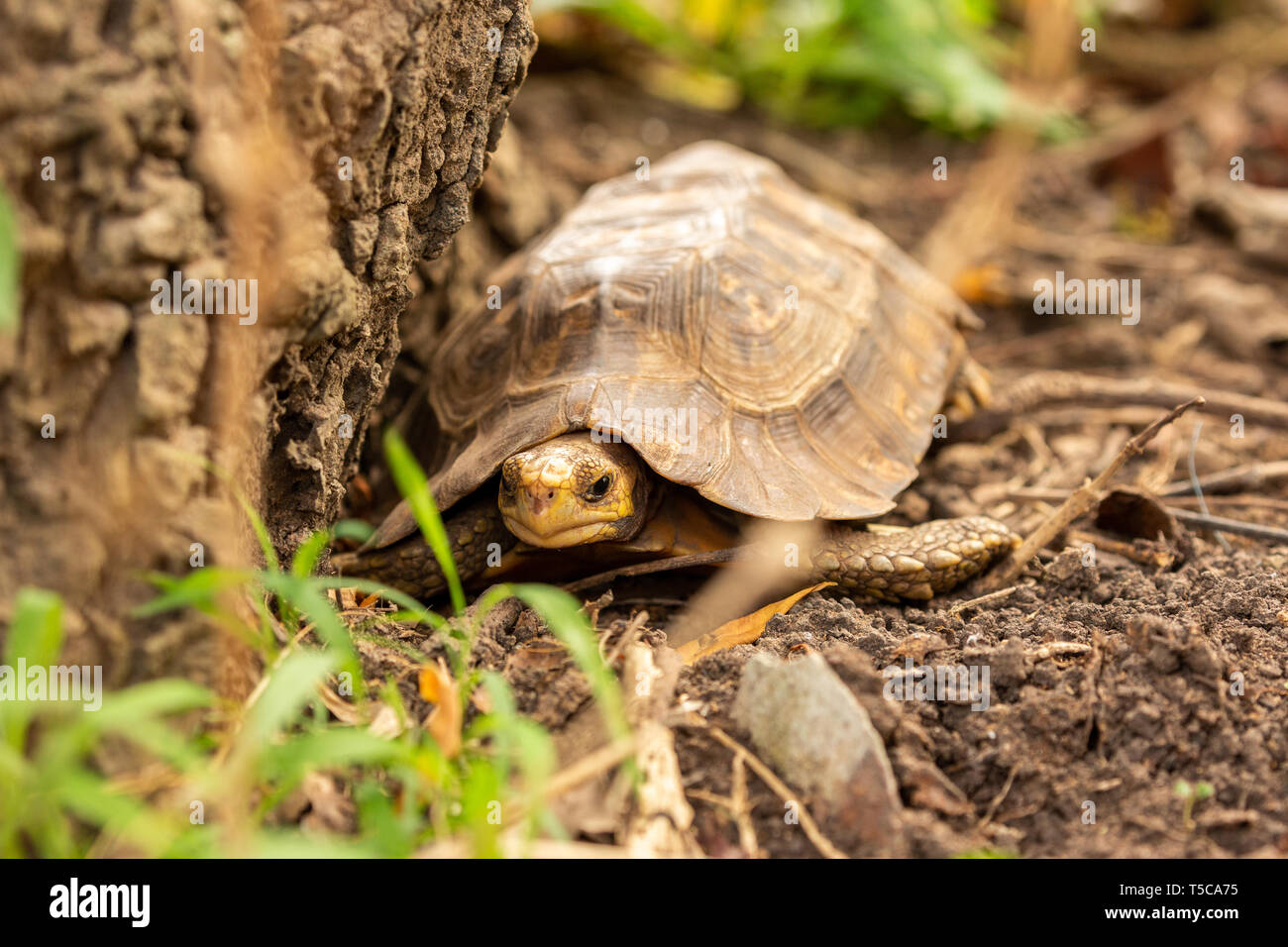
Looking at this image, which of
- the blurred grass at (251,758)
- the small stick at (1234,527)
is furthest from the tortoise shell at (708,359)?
the blurred grass at (251,758)

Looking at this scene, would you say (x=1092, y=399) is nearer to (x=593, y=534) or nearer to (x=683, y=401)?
(x=683, y=401)

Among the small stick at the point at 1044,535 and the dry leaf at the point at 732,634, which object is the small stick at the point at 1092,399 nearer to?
the small stick at the point at 1044,535

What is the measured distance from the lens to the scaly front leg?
346cm

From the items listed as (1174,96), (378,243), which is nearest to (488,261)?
(378,243)

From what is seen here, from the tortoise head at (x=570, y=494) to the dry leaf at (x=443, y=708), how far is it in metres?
0.79

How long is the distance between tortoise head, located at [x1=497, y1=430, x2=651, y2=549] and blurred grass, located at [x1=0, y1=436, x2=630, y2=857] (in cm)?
86

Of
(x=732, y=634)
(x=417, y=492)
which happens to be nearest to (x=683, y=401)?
(x=732, y=634)

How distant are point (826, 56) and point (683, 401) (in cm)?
541

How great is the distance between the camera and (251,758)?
1863mm

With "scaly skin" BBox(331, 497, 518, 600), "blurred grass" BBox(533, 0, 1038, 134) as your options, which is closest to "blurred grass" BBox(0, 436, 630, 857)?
"scaly skin" BBox(331, 497, 518, 600)

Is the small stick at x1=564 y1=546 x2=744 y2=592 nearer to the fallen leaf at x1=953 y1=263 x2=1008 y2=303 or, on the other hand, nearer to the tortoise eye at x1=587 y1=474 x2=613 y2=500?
the tortoise eye at x1=587 y1=474 x2=613 y2=500

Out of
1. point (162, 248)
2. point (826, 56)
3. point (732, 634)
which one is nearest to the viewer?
point (162, 248)

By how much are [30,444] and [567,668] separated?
126cm

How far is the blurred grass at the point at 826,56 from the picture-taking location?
765 cm
